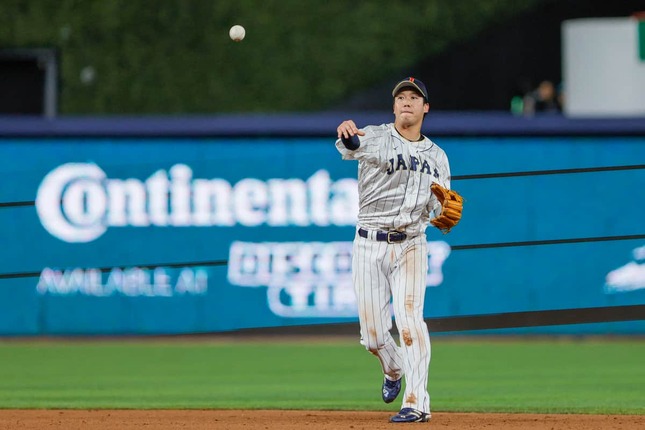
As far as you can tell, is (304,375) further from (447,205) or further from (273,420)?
(447,205)

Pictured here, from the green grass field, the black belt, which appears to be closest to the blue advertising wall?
the green grass field

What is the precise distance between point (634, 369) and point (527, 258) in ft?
8.84

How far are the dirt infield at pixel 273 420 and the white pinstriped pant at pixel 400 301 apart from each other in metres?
0.28

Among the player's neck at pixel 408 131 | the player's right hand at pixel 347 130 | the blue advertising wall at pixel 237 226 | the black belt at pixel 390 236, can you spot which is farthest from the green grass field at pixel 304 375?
the player's right hand at pixel 347 130

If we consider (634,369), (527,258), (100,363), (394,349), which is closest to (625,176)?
(527,258)

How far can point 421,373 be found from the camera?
7484 mm

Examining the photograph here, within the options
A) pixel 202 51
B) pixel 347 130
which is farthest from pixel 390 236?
pixel 202 51

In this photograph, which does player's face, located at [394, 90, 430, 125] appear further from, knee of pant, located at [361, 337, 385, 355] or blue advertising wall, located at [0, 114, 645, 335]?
blue advertising wall, located at [0, 114, 645, 335]

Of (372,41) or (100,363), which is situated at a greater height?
(372,41)

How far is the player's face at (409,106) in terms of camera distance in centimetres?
755

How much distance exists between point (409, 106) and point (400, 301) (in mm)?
1048

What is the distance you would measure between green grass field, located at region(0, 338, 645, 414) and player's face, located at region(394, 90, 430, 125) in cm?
201

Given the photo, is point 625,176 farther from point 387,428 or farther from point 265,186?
point 387,428

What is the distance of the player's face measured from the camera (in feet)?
24.8
